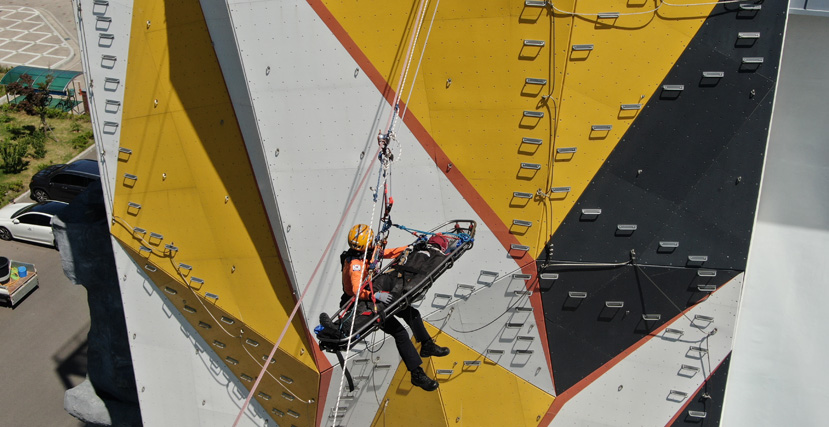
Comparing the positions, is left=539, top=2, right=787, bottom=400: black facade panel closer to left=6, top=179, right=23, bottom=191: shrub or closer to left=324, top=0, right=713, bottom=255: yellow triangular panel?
left=324, top=0, right=713, bottom=255: yellow triangular panel

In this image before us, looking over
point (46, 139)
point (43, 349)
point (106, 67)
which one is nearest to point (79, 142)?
point (46, 139)

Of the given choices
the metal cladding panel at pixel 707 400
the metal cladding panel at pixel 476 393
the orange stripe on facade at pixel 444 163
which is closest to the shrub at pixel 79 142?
the orange stripe on facade at pixel 444 163

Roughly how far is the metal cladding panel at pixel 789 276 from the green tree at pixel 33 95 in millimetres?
20172

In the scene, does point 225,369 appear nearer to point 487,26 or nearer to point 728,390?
Result: point 487,26

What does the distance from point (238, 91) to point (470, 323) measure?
13.1ft

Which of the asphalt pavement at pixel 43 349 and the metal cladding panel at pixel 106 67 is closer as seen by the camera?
the metal cladding panel at pixel 106 67

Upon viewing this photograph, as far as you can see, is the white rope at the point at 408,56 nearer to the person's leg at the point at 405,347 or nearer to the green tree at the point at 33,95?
the person's leg at the point at 405,347

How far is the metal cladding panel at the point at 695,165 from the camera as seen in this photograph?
26.8 ft

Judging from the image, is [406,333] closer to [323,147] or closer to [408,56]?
[323,147]

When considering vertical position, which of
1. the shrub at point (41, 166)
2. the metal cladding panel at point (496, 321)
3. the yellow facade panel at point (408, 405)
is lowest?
the shrub at point (41, 166)

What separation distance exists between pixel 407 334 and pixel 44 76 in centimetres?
2083

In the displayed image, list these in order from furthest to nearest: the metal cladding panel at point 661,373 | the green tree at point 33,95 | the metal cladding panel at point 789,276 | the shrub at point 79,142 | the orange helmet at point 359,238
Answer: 1. the green tree at point 33,95
2. the shrub at point 79,142
3. the metal cladding panel at point 789,276
4. the metal cladding panel at point 661,373
5. the orange helmet at point 359,238

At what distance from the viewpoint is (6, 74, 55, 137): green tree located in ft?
70.6

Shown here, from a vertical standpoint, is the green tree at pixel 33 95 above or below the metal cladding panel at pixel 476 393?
above
